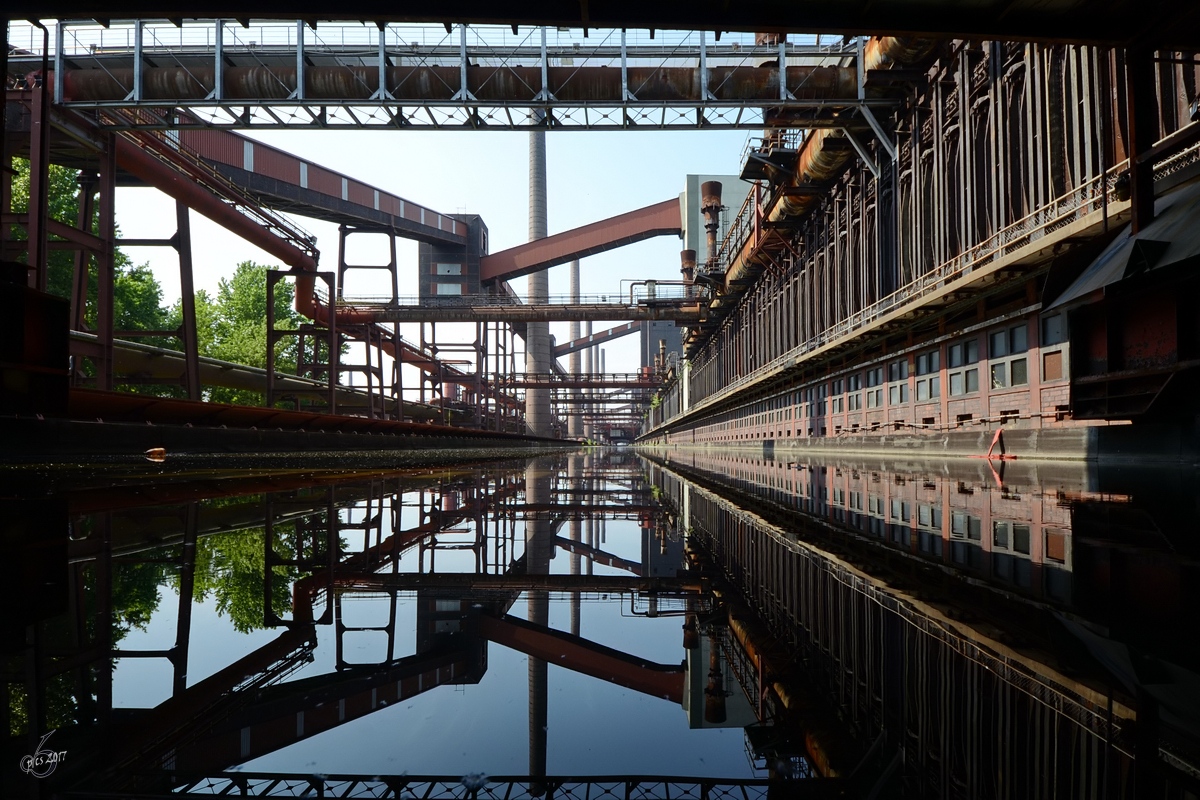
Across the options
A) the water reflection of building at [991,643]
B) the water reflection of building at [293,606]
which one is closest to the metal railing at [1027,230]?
the water reflection of building at [991,643]

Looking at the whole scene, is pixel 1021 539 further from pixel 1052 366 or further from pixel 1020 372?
pixel 1020 372

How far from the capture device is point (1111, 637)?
1524mm

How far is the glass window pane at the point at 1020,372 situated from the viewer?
10.9 metres

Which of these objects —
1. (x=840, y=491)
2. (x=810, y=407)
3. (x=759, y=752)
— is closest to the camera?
(x=759, y=752)

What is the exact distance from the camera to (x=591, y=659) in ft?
5.01

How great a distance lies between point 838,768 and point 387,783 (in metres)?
0.64

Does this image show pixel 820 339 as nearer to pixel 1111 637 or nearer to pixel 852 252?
pixel 852 252

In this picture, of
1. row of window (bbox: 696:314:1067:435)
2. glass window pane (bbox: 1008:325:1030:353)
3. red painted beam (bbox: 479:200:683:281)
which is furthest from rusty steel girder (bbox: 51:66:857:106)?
red painted beam (bbox: 479:200:683:281)

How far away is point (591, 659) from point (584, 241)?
161 feet

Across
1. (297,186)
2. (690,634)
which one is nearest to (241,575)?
(690,634)

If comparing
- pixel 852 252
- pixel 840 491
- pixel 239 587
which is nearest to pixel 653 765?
pixel 239 587

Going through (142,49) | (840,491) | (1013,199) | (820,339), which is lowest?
(840,491)

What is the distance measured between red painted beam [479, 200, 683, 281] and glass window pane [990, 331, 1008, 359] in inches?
1537

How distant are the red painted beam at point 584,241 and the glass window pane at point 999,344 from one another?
39048 mm
